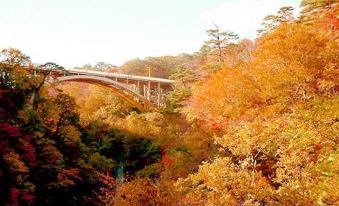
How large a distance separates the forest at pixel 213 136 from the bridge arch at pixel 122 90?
327 centimetres

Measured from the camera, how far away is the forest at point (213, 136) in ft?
34.5

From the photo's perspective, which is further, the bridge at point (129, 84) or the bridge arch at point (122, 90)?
the bridge at point (129, 84)

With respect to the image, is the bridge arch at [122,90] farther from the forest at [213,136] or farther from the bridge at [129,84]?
the forest at [213,136]

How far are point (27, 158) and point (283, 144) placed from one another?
47.8ft

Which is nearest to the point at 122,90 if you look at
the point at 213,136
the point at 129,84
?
the point at 129,84

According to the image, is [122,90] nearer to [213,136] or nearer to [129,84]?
[129,84]

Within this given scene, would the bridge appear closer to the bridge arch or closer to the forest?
the bridge arch

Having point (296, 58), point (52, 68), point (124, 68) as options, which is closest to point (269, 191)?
point (296, 58)

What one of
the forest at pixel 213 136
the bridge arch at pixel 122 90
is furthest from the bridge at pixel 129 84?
the forest at pixel 213 136

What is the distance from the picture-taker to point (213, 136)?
65.0 ft

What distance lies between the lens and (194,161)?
78.1ft

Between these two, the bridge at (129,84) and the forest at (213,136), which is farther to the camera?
the bridge at (129,84)

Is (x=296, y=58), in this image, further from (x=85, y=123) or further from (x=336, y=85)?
(x=85, y=123)

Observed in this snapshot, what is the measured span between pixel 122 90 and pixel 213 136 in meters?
22.6
